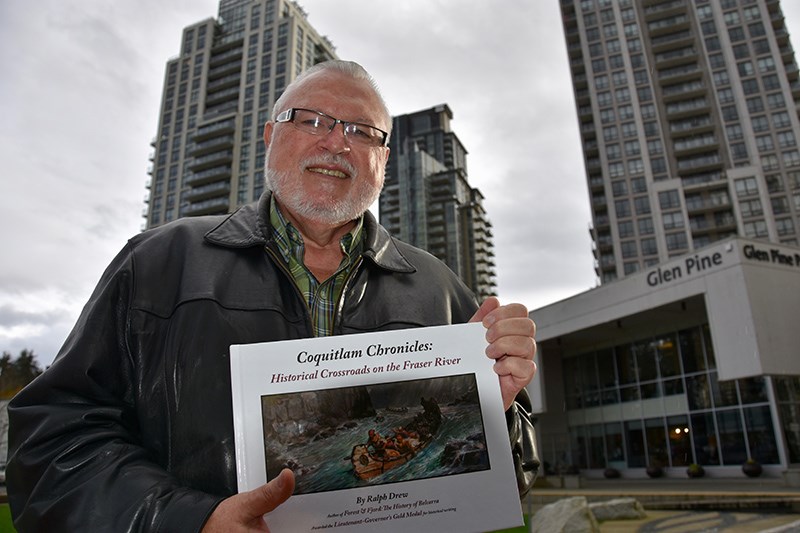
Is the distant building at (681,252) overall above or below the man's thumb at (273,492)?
above

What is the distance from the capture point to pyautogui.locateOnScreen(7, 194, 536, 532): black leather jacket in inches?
40.1

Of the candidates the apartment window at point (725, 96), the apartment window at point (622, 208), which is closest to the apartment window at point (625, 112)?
the apartment window at point (725, 96)

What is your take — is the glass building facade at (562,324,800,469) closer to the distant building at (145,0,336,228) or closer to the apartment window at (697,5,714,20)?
the distant building at (145,0,336,228)

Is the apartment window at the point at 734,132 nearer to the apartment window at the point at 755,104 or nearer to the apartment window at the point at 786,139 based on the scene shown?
the apartment window at the point at 755,104

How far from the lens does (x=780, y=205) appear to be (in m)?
48.5

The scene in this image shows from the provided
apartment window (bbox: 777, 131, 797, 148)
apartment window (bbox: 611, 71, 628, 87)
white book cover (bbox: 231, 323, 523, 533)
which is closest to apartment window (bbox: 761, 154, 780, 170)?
apartment window (bbox: 777, 131, 797, 148)

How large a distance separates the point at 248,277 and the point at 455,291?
73 centimetres

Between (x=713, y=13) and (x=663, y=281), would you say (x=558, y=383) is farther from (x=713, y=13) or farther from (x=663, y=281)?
(x=713, y=13)

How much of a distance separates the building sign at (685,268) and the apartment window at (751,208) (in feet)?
126

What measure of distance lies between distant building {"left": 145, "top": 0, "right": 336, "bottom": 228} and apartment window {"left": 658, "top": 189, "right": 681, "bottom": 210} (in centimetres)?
A: 4087

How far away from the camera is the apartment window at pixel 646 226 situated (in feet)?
176

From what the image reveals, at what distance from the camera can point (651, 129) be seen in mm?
56125

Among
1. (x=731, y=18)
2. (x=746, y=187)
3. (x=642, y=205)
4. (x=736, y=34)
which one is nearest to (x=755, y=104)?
(x=736, y=34)

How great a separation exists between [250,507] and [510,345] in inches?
27.4
